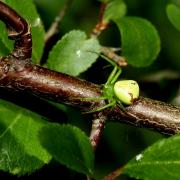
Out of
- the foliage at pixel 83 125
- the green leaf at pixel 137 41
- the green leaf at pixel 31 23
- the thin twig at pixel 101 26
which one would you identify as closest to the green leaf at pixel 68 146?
the foliage at pixel 83 125

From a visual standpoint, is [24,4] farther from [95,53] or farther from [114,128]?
[114,128]

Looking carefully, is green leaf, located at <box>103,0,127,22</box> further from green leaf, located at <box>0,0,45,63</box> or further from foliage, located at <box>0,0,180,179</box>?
green leaf, located at <box>0,0,45,63</box>

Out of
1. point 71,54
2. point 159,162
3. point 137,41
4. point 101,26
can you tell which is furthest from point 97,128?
point 101,26

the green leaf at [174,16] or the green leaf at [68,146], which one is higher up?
the green leaf at [68,146]

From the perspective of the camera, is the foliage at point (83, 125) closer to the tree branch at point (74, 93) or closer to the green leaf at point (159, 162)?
the green leaf at point (159, 162)

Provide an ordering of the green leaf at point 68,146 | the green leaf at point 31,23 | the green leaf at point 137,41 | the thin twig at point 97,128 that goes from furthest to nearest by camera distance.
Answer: the green leaf at point 137,41 < the green leaf at point 31,23 < the thin twig at point 97,128 < the green leaf at point 68,146
